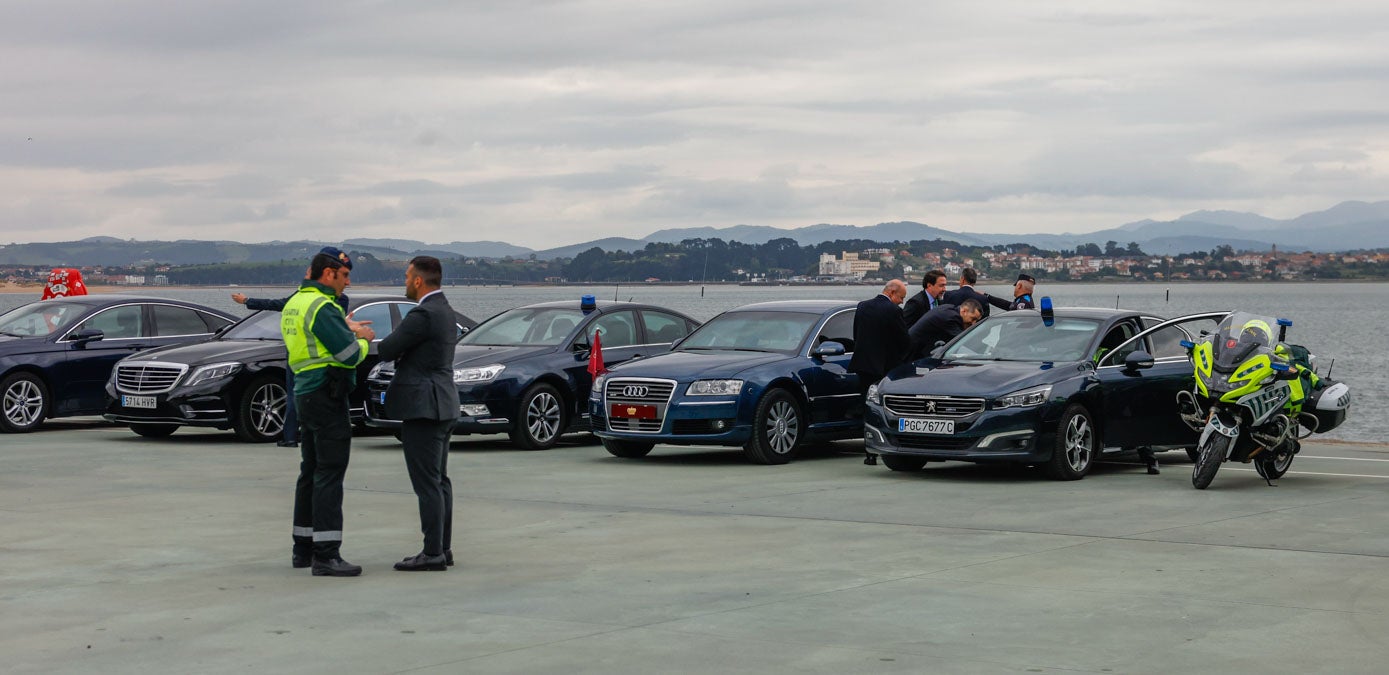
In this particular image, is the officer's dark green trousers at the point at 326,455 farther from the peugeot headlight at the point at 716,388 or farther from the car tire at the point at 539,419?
the car tire at the point at 539,419

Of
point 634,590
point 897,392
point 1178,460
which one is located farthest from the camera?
point 1178,460

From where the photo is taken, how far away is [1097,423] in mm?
14773

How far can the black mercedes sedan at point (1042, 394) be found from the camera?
14.2 metres

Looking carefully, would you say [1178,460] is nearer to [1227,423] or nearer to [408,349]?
[1227,423]

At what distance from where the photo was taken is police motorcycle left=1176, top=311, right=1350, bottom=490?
13.7m

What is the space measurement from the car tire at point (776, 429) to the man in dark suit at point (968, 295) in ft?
7.97

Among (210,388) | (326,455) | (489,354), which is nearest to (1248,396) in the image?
(489,354)

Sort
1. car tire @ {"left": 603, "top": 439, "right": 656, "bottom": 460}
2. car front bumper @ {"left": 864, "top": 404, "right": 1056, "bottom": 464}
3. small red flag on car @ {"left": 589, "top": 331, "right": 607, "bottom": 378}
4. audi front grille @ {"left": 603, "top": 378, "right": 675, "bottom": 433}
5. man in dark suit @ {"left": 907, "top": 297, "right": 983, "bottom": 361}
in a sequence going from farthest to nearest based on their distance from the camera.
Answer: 1. small red flag on car @ {"left": 589, "top": 331, "right": 607, "bottom": 378}
2. man in dark suit @ {"left": 907, "top": 297, "right": 983, "bottom": 361}
3. car tire @ {"left": 603, "top": 439, "right": 656, "bottom": 460}
4. audi front grille @ {"left": 603, "top": 378, "right": 675, "bottom": 433}
5. car front bumper @ {"left": 864, "top": 404, "right": 1056, "bottom": 464}

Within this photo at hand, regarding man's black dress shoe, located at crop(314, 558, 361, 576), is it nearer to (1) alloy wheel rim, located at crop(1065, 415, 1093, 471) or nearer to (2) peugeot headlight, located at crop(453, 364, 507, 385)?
(1) alloy wheel rim, located at crop(1065, 415, 1093, 471)

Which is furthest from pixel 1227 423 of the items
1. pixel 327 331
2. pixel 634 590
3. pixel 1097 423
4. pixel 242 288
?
pixel 242 288

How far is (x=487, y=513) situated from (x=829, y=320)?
622 centimetres

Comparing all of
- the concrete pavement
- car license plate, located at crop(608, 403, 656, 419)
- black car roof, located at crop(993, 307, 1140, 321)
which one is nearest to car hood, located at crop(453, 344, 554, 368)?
car license plate, located at crop(608, 403, 656, 419)

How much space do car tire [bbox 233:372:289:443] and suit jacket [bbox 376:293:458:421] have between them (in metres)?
9.45

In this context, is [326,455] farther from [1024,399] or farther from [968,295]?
[968,295]
